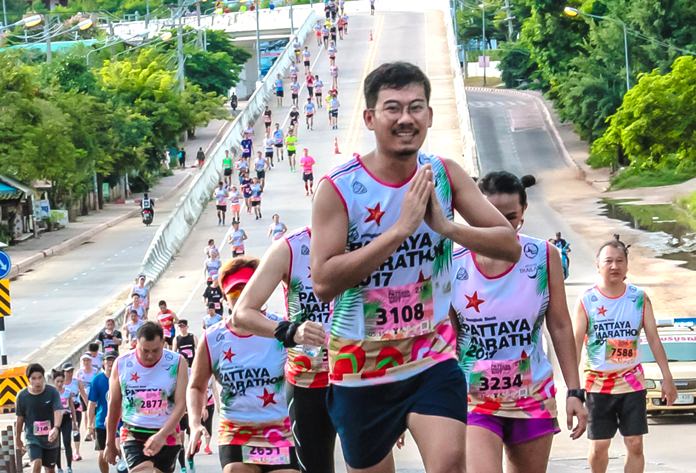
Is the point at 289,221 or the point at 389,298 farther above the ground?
the point at 389,298

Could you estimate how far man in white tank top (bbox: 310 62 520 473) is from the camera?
7062 mm

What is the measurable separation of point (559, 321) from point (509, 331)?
10.5 inches

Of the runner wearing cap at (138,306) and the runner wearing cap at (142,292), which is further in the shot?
the runner wearing cap at (142,292)

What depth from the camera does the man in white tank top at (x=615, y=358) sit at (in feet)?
40.9

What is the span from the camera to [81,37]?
5217 inches

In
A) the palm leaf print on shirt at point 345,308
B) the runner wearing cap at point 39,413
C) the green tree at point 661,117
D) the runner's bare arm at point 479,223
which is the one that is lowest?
the green tree at point 661,117

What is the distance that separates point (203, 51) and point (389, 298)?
108260 mm

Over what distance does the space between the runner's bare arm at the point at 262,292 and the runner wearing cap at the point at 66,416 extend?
12.5m

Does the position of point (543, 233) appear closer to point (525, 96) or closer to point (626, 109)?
point (626, 109)

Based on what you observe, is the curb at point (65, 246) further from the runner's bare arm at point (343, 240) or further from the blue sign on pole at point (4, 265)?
the runner's bare arm at point (343, 240)

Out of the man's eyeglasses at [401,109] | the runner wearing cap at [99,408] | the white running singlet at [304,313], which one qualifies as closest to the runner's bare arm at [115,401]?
the white running singlet at [304,313]

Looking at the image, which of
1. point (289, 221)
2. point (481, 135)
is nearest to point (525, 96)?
point (481, 135)

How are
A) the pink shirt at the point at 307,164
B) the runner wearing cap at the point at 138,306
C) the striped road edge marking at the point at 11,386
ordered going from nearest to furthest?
the striped road edge marking at the point at 11,386 → the runner wearing cap at the point at 138,306 → the pink shirt at the point at 307,164

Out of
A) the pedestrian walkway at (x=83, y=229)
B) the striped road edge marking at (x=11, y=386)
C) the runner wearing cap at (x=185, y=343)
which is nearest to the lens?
the runner wearing cap at (x=185, y=343)
